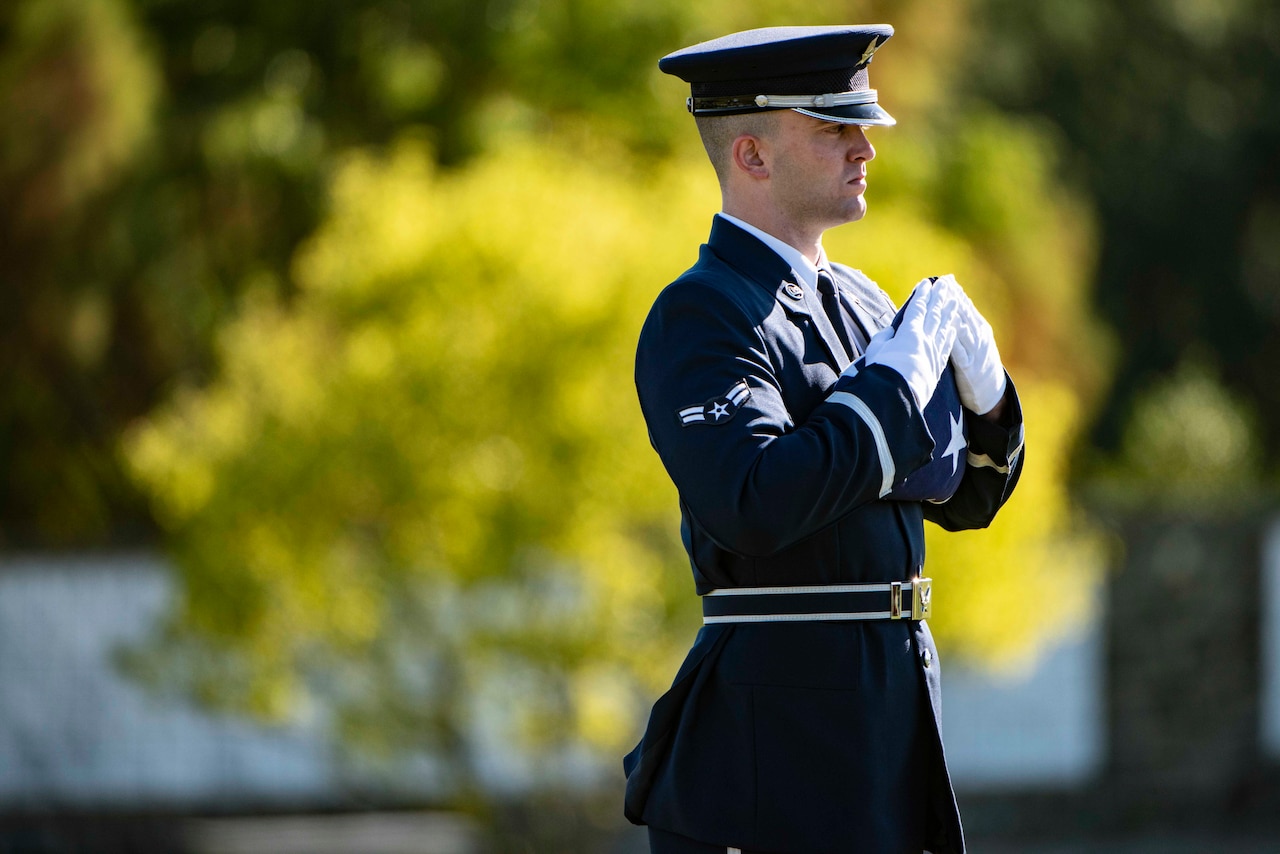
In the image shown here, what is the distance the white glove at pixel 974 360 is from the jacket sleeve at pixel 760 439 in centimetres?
17

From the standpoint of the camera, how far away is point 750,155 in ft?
7.24

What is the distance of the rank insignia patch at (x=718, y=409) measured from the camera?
198 cm

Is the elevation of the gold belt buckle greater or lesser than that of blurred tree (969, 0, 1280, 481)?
lesser

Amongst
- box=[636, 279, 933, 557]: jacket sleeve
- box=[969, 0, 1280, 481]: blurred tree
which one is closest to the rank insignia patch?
box=[636, 279, 933, 557]: jacket sleeve

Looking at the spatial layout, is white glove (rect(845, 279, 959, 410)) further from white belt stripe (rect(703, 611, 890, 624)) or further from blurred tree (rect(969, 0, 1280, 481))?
blurred tree (rect(969, 0, 1280, 481))

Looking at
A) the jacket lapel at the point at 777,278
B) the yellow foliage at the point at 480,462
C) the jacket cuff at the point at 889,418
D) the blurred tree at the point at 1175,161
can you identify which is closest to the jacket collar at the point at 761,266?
the jacket lapel at the point at 777,278

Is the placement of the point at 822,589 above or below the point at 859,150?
below

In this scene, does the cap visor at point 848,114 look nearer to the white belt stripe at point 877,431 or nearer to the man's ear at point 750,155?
the man's ear at point 750,155

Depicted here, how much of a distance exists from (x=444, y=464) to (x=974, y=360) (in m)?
3.41

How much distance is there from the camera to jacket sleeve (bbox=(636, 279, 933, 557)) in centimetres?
192

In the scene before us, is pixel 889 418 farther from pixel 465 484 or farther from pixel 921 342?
pixel 465 484

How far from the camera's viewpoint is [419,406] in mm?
5344

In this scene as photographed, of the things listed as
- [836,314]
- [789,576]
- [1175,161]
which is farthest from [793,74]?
[1175,161]

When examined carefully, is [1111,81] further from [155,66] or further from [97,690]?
[97,690]
